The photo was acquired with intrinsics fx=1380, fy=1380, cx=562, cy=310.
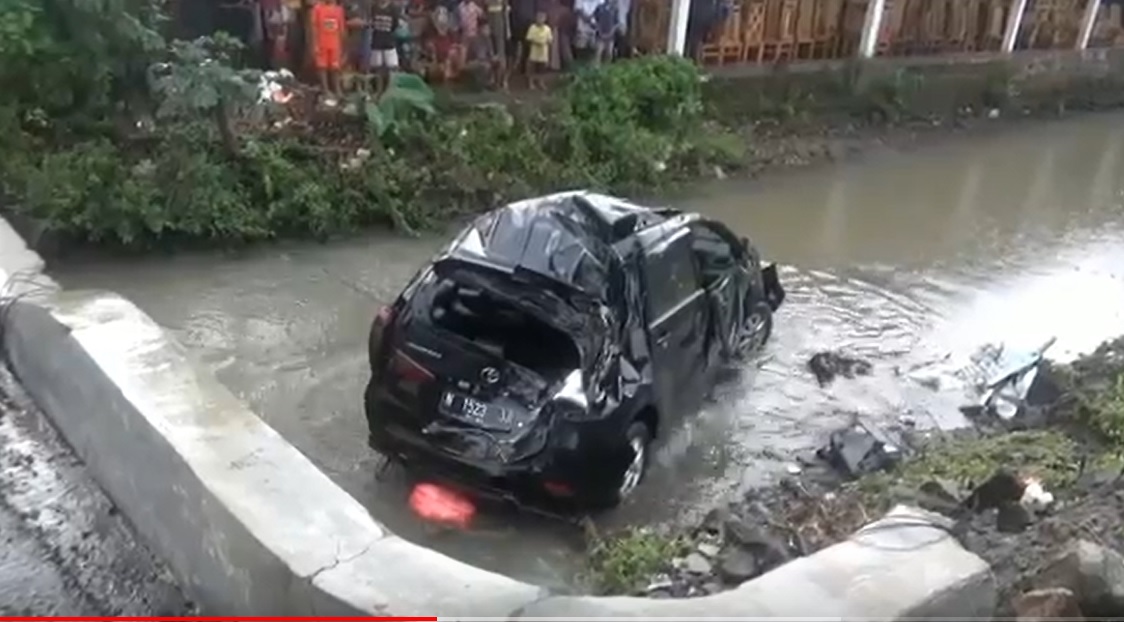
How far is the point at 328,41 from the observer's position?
1712cm

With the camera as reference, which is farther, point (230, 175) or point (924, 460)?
point (230, 175)

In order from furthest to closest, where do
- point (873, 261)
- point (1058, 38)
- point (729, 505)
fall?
point (1058, 38) < point (873, 261) < point (729, 505)

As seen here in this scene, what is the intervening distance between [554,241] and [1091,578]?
14.5 feet

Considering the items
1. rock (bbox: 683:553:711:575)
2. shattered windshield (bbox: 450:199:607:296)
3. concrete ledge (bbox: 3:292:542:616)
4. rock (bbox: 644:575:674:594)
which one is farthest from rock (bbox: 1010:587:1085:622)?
shattered windshield (bbox: 450:199:607:296)

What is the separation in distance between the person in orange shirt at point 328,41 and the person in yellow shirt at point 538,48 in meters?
2.90

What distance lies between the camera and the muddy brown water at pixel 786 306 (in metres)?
10.1

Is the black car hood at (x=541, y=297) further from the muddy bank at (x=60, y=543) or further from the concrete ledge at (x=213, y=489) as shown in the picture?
the muddy bank at (x=60, y=543)

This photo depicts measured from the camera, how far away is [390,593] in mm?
4898

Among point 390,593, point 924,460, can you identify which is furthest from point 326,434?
point 390,593

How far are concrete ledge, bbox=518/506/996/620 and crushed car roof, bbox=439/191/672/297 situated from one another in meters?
3.59

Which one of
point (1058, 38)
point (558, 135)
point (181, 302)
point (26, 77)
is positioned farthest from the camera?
point (1058, 38)

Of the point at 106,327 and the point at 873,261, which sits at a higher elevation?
the point at 106,327

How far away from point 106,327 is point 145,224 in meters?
7.02

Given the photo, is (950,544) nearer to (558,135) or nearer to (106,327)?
(106,327)
